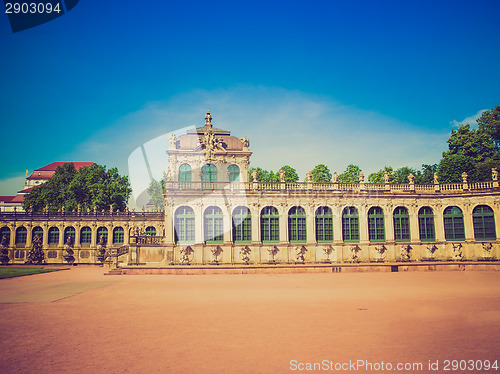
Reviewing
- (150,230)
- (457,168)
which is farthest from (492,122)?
(150,230)

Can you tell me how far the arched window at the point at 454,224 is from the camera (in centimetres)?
3691

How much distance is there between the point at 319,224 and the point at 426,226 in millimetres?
12227

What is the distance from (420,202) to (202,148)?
85.5 feet

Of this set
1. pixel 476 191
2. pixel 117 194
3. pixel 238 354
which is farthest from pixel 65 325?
pixel 117 194

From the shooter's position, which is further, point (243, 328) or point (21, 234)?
point (21, 234)

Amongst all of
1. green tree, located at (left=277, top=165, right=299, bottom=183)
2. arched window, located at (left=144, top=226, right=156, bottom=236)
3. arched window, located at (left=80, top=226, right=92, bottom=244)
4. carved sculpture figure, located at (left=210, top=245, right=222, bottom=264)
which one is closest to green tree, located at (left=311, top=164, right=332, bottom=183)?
green tree, located at (left=277, top=165, right=299, bottom=183)

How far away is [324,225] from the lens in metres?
36.8

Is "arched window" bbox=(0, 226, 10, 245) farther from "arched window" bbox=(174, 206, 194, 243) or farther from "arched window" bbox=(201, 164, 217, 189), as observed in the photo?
"arched window" bbox=(201, 164, 217, 189)

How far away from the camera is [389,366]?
28.7 feet

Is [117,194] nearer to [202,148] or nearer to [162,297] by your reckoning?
[202,148]

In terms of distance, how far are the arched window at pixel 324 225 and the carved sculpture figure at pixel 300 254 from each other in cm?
211

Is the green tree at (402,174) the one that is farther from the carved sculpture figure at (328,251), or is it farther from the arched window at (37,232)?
the arched window at (37,232)

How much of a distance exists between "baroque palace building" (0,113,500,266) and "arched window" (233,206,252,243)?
107 millimetres

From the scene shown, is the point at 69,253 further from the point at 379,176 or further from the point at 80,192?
the point at 379,176
